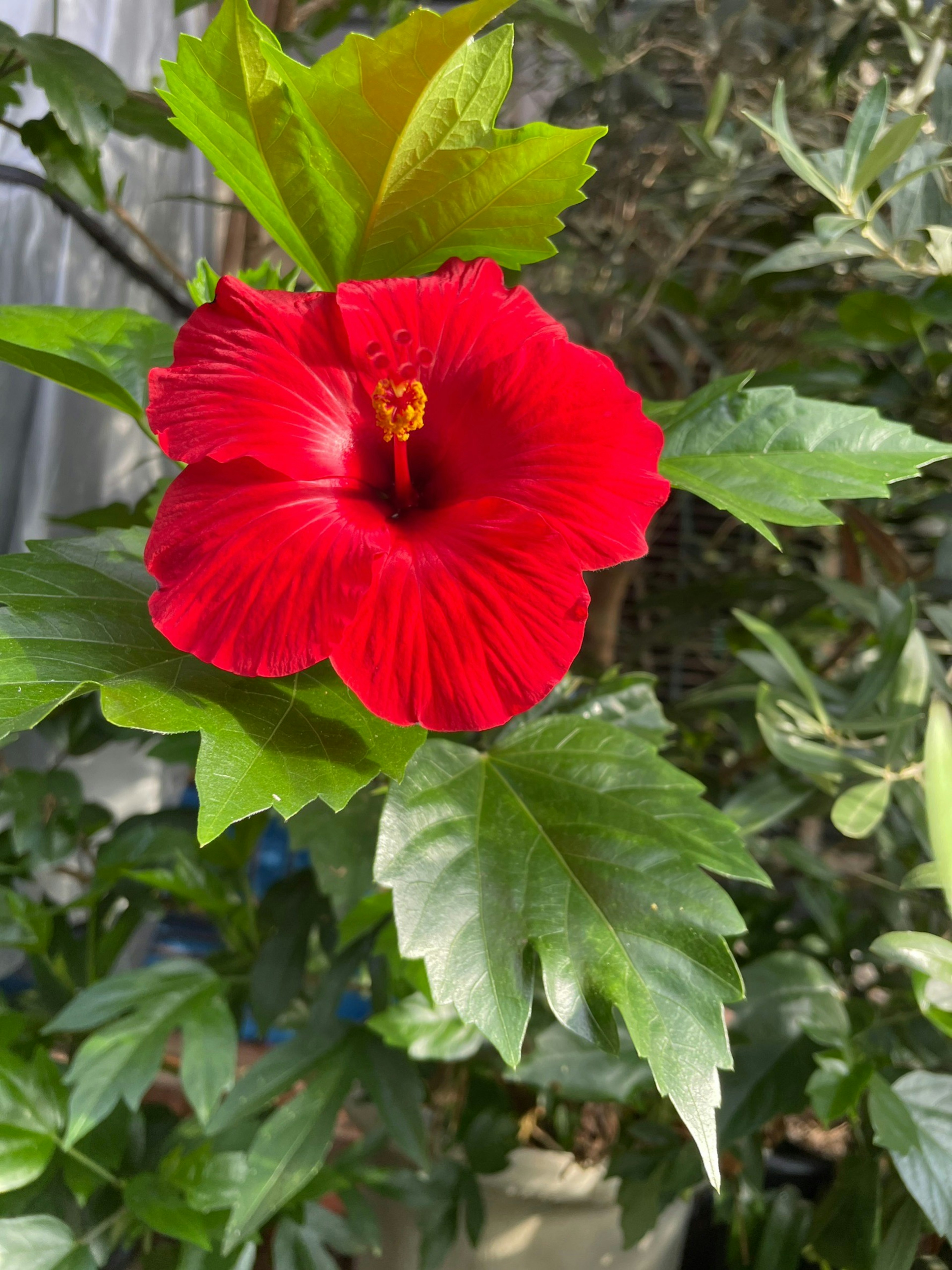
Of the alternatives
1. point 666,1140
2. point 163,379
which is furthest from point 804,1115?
point 163,379

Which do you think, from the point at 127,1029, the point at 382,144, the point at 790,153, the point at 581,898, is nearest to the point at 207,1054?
the point at 127,1029

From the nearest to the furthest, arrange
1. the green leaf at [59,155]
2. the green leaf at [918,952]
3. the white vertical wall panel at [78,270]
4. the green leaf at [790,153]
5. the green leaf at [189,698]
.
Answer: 1. the green leaf at [189,698]
2. the green leaf at [918,952]
3. the green leaf at [790,153]
4. the green leaf at [59,155]
5. the white vertical wall panel at [78,270]

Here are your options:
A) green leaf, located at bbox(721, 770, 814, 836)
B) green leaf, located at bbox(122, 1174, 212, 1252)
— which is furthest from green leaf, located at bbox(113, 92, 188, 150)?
green leaf, located at bbox(122, 1174, 212, 1252)

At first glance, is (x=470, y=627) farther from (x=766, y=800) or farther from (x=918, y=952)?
Result: (x=766, y=800)

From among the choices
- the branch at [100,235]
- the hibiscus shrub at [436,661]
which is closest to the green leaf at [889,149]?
the hibiscus shrub at [436,661]

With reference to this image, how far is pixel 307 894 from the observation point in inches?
30.9

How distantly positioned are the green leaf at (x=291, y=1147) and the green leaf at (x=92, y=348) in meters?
0.53

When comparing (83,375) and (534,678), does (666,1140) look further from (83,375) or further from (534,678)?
(83,375)

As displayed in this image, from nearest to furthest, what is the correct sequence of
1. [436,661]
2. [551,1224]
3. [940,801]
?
[436,661] < [940,801] < [551,1224]

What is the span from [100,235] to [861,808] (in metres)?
0.88

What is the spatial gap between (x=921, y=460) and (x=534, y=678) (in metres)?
Result: 0.29

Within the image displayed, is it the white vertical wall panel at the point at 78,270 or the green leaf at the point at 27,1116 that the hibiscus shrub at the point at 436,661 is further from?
the white vertical wall panel at the point at 78,270

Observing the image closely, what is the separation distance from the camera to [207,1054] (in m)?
0.68

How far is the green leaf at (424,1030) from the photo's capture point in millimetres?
692
